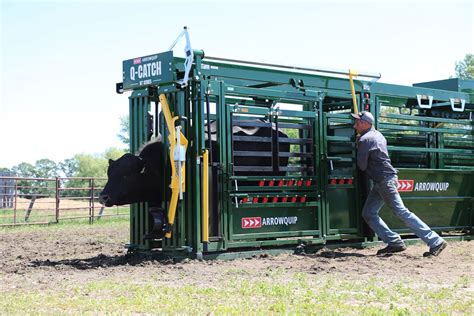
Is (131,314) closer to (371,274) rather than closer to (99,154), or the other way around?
(371,274)

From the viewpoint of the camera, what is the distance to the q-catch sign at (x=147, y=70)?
998 cm

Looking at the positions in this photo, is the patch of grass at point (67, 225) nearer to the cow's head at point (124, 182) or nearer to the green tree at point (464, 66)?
the cow's head at point (124, 182)

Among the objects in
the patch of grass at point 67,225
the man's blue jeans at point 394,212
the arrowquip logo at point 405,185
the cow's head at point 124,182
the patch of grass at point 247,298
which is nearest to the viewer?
the patch of grass at point 247,298

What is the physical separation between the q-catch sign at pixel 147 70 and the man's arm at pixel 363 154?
3.30m

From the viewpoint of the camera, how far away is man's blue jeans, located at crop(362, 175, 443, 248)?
10695 millimetres

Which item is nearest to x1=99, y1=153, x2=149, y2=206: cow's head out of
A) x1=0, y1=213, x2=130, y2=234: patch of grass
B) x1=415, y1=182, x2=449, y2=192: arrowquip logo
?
x1=415, y1=182, x2=449, y2=192: arrowquip logo

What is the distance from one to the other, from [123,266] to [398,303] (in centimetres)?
419

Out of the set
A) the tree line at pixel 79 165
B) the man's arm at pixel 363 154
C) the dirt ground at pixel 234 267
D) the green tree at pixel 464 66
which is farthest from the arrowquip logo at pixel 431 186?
the tree line at pixel 79 165

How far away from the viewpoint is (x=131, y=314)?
611 cm

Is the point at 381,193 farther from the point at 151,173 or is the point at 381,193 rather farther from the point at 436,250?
the point at 151,173

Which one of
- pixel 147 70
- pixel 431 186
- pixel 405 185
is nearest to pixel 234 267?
pixel 147 70

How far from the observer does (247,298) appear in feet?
22.4

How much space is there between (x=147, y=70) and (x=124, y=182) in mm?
1738

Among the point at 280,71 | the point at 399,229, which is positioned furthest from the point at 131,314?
the point at 399,229
